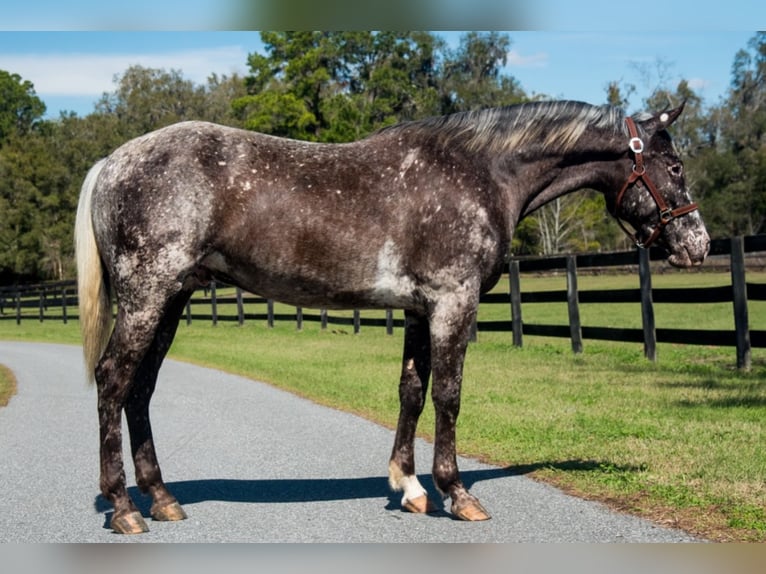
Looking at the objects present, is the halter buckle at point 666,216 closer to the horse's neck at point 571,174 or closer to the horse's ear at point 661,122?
the horse's neck at point 571,174

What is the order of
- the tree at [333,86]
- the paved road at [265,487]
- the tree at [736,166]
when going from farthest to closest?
the tree at [736,166]
the tree at [333,86]
the paved road at [265,487]

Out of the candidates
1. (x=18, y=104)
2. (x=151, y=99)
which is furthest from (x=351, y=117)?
(x=18, y=104)

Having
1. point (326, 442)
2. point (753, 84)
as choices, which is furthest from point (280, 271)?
point (753, 84)

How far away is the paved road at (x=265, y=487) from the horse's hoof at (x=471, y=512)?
0.06 m

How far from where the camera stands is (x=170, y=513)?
4926mm

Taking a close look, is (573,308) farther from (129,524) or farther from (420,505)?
(129,524)

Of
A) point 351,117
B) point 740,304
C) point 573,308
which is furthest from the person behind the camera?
point 351,117

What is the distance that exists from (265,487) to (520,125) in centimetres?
264

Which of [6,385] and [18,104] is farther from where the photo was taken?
[18,104]

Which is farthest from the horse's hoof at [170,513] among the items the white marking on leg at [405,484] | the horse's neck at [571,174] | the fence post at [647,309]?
the fence post at [647,309]

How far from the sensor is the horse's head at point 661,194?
17.7ft

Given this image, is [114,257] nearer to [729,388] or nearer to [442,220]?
Answer: [442,220]

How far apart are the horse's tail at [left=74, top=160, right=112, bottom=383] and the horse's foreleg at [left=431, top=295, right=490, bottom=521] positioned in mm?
1892

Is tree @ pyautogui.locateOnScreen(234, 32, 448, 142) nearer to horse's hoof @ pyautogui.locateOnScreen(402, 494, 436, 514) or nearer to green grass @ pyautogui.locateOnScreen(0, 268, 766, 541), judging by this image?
green grass @ pyautogui.locateOnScreen(0, 268, 766, 541)
